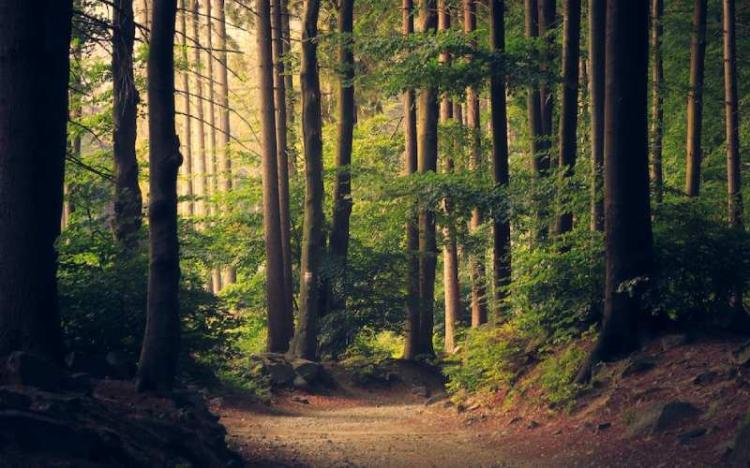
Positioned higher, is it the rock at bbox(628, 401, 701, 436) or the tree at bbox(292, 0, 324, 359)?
the tree at bbox(292, 0, 324, 359)

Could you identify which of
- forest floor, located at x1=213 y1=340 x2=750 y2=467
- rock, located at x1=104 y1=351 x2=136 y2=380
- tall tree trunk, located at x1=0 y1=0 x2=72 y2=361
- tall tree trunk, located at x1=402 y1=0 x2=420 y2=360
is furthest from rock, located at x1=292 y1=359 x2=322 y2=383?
tall tree trunk, located at x1=0 y1=0 x2=72 y2=361

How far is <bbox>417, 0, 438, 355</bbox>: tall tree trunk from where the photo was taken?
22.8 metres

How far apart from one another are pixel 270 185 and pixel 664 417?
1498 cm

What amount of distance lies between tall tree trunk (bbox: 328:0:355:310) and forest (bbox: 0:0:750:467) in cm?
7

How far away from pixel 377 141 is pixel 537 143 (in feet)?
31.2

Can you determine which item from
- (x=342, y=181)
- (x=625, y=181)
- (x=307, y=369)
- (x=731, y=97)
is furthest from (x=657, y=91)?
(x=307, y=369)

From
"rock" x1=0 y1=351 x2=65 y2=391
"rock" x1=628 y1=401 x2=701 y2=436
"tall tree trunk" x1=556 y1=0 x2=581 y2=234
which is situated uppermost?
"tall tree trunk" x1=556 y1=0 x2=581 y2=234

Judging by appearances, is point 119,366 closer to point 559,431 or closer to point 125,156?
point 559,431

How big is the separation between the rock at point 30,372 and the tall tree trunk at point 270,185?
49.8 feet

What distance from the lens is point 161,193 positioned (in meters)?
9.87

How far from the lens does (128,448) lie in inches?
283

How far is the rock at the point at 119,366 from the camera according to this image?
10445mm

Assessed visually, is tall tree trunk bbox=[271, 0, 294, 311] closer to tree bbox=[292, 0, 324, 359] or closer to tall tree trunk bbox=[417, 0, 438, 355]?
tree bbox=[292, 0, 324, 359]

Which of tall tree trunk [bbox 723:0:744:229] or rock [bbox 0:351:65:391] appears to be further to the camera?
tall tree trunk [bbox 723:0:744:229]
